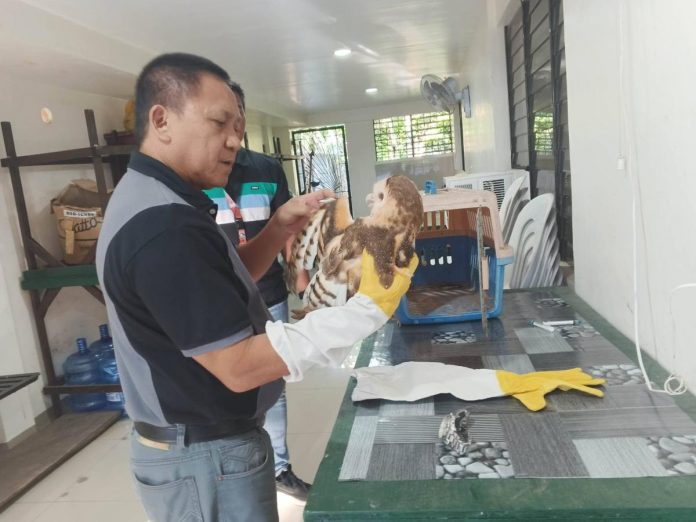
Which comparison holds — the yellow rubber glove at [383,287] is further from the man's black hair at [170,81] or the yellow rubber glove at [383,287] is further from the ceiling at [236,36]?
the ceiling at [236,36]

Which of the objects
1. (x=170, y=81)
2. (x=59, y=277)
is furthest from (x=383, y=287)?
(x=59, y=277)

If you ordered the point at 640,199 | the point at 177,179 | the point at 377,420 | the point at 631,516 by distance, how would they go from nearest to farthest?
the point at 631,516, the point at 177,179, the point at 377,420, the point at 640,199

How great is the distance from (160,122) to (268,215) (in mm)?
1108

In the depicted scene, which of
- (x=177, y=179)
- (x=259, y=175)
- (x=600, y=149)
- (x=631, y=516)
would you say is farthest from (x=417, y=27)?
(x=631, y=516)

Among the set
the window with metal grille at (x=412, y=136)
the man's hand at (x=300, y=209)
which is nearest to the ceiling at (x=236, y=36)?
the man's hand at (x=300, y=209)

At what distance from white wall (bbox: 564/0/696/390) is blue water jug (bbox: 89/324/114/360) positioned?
118 inches

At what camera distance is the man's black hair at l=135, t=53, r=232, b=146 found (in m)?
0.87

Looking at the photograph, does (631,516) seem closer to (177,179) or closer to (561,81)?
(177,179)

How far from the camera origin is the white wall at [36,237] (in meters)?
2.94

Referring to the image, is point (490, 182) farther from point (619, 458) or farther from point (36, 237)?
point (36, 237)

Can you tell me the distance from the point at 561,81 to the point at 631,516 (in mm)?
2163

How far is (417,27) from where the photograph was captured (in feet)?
13.2

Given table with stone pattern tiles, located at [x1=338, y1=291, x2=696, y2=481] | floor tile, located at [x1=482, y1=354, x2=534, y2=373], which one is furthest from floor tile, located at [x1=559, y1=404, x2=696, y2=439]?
floor tile, located at [x1=482, y1=354, x2=534, y2=373]

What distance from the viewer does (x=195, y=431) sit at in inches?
37.5
